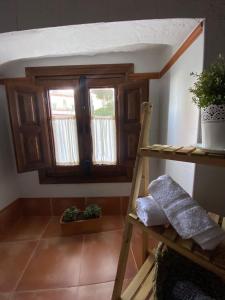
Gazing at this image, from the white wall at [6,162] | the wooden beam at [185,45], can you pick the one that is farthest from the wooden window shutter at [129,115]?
the white wall at [6,162]

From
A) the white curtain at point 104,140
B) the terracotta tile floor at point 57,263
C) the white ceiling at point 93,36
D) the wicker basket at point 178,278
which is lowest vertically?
the terracotta tile floor at point 57,263

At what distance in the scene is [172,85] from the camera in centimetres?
126

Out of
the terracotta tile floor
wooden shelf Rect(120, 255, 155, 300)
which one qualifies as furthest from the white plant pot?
the terracotta tile floor

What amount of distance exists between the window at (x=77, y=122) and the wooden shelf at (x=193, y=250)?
1.06 metres

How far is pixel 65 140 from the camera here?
5.73ft

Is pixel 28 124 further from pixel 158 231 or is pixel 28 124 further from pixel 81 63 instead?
pixel 158 231

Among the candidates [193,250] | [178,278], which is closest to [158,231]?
[193,250]

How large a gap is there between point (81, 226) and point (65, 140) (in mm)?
849

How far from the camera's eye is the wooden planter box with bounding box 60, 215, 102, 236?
1.52 meters

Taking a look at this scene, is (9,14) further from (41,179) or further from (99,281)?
(99,281)

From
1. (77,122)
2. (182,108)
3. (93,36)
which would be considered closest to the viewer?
(93,36)

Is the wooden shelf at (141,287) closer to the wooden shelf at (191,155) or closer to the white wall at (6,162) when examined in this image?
the wooden shelf at (191,155)

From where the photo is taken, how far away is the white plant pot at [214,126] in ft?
1.58

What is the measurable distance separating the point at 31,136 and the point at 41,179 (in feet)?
1.61
